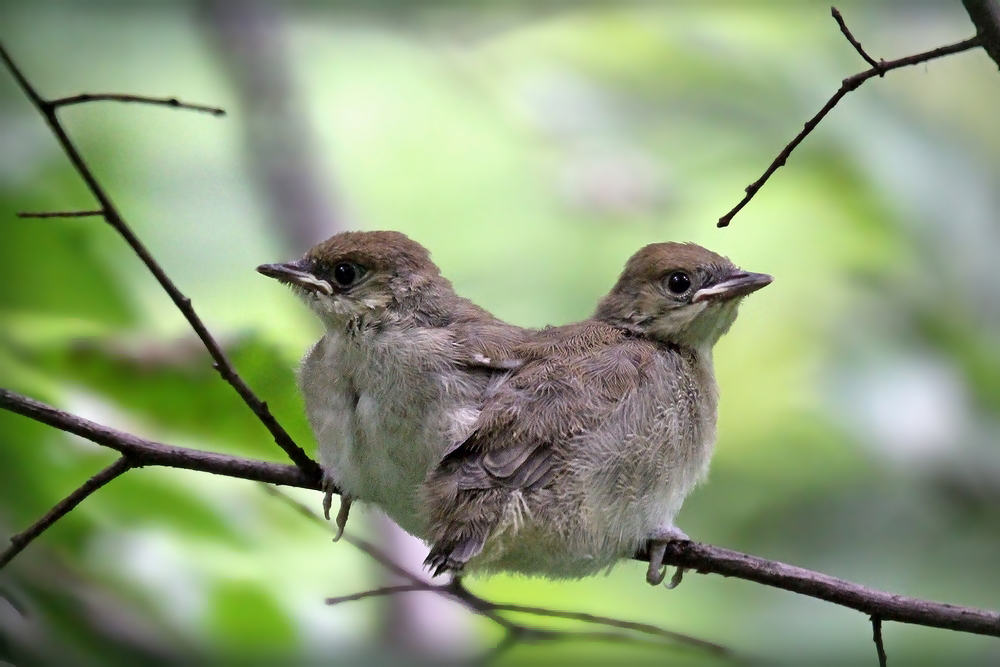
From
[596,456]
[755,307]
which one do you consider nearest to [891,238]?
[755,307]

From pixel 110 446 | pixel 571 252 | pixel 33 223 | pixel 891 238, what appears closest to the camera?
pixel 110 446

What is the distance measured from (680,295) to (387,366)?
97cm

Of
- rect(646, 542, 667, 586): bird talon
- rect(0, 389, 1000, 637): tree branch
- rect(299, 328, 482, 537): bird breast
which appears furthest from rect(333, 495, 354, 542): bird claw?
rect(646, 542, 667, 586): bird talon

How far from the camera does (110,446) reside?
8.30 feet

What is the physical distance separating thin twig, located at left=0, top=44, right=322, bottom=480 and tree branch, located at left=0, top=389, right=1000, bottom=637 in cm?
9

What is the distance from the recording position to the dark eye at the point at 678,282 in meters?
3.34

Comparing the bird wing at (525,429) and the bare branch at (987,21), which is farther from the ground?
the bare branch at (987,21)

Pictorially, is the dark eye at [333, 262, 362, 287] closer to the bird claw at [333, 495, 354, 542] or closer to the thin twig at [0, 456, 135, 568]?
the bird claw at [333, 495, 354, 542]

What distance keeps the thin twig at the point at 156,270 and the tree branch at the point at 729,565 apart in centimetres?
9

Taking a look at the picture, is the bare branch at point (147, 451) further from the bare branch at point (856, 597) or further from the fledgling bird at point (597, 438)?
the bare branch at point (856, 597)

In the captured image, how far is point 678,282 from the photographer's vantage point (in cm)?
334

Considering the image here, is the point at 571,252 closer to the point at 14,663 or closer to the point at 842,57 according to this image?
the point at 842,57

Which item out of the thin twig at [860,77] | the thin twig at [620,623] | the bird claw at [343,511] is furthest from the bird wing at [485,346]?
the thin twig at [860,77]

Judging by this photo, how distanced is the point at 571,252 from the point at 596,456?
7.85 feet
